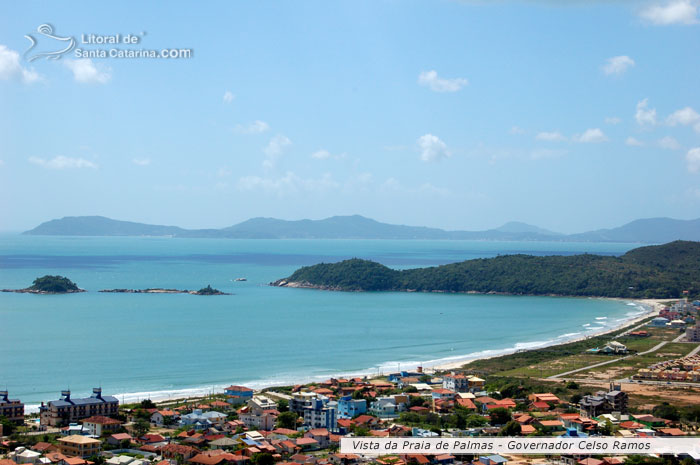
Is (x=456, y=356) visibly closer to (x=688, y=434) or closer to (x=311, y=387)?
(x=311, y=387)

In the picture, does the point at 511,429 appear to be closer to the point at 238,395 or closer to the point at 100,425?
the point at 238,395

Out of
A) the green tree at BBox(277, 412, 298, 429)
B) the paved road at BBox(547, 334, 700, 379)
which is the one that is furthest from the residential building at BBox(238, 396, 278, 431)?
the paved road at BBox(547, 334, 700, 379)

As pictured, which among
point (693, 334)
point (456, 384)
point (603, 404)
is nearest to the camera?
point (603, 404)

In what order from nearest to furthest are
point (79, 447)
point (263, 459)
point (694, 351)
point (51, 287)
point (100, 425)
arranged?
point (263, 459), point (79, 447), point (100, 425), point (694, 351), point (51, 287)

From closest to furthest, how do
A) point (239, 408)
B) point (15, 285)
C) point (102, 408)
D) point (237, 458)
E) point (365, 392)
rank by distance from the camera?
point (237, 458), point (102, 408), point (239, 408), point (365, 392), point (15, 285)

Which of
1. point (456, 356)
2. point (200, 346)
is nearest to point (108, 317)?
point (200, 346)

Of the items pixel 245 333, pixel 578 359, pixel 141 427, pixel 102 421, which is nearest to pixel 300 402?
pixel 141 427
